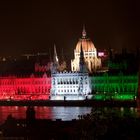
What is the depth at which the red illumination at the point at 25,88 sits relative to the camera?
6053 cm

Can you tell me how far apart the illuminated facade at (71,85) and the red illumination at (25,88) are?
125 cm

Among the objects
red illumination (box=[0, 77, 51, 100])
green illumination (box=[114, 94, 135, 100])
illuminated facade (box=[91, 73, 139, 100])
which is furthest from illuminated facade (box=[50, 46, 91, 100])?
green illumination (box=[114, 94, 135, 100])

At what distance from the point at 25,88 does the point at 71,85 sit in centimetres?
526

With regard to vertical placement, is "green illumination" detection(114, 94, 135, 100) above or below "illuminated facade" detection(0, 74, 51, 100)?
below

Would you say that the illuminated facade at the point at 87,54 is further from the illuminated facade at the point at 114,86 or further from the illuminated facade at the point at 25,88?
the illuminated facade at the point at 114,86

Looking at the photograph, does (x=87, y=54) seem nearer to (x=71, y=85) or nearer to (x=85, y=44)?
(x=85, y=44)

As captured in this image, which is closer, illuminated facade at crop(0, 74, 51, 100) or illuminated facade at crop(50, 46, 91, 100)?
illuminated facade at crop(50, 46, 91, 100)

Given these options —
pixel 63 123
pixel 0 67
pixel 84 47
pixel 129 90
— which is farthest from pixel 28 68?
pixel 63 123

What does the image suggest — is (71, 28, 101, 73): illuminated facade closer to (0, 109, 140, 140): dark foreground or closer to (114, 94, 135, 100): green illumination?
(114, 94, 135, 100): green illumination

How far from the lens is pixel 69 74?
59.4m

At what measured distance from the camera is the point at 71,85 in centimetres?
5888

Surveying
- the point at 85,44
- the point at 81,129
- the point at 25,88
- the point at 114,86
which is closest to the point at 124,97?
the point at 114,86

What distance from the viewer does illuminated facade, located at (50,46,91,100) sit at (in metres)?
57.6

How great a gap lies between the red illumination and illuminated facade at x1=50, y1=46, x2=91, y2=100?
125cm
